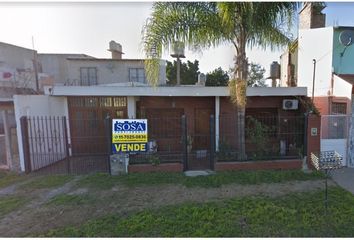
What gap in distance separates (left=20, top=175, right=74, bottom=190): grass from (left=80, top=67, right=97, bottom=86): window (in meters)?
8.49

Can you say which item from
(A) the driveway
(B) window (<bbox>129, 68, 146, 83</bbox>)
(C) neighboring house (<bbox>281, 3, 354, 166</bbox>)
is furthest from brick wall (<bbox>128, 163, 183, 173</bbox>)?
(B) window (<bbox>129, 68, 146, 83</bbox>)

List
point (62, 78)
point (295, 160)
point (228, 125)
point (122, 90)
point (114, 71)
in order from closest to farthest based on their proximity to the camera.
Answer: point (295, 160), point (122, 90), point (228, 125), point (114, 71), point (62, 78)

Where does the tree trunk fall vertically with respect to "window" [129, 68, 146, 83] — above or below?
below

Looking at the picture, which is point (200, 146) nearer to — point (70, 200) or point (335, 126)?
point (335, 126)

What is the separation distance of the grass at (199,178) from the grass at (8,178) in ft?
6.61

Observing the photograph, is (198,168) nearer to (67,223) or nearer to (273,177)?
(273,177)

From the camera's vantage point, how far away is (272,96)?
923cm

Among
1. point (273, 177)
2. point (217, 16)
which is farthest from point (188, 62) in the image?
point (273, 177)

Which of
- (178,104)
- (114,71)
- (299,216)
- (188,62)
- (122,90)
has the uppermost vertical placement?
(188,62)

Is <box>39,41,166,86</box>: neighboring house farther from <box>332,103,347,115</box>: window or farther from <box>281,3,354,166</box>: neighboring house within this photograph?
<box>332,103,347,115</box>: window

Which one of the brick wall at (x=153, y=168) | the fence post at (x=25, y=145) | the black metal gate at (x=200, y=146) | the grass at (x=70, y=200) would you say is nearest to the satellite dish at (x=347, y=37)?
the black metal gate at (x=200, y=146)

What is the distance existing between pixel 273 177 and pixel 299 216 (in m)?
2.13

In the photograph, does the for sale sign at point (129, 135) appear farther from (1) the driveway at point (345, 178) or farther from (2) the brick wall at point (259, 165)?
(1) the driveway at point (345, 178)

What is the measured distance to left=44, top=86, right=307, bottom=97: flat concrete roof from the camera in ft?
27.5
